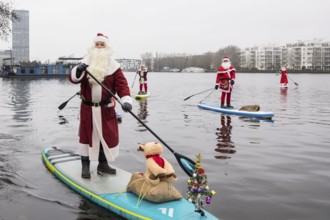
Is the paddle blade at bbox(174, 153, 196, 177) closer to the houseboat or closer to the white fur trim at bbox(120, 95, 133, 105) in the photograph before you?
the white fur trim at bbox(120, 95, 133, 105)

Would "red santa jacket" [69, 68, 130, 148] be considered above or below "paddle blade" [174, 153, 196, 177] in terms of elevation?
above

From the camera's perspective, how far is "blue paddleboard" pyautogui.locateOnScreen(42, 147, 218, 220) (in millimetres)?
4426

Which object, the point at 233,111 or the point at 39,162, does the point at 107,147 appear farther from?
the point at 233,111

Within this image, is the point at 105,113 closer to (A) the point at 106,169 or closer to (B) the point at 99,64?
(B) the point at 99,64

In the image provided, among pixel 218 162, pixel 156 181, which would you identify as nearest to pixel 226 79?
pixel 218 162

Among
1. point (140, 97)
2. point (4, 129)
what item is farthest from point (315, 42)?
point (4, 129)

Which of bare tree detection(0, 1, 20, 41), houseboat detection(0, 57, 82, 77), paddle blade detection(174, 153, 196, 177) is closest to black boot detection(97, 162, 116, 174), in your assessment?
paddle blade detection(174, 153, 196, 177)

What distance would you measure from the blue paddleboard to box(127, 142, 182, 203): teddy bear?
0.08 meters

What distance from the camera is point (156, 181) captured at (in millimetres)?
4781

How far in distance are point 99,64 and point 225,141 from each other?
194 inches

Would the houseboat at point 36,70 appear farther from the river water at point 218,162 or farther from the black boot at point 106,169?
the black boot at point 106,169

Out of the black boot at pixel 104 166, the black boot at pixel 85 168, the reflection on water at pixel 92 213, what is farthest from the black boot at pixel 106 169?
the reflection on water at pixel 92 213

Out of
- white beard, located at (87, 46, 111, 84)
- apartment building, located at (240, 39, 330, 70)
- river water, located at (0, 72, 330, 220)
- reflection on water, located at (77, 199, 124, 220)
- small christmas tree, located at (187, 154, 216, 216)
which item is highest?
apartment building, located at (240, 39, 330, 70)

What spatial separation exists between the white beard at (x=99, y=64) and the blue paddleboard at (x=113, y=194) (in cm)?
147
